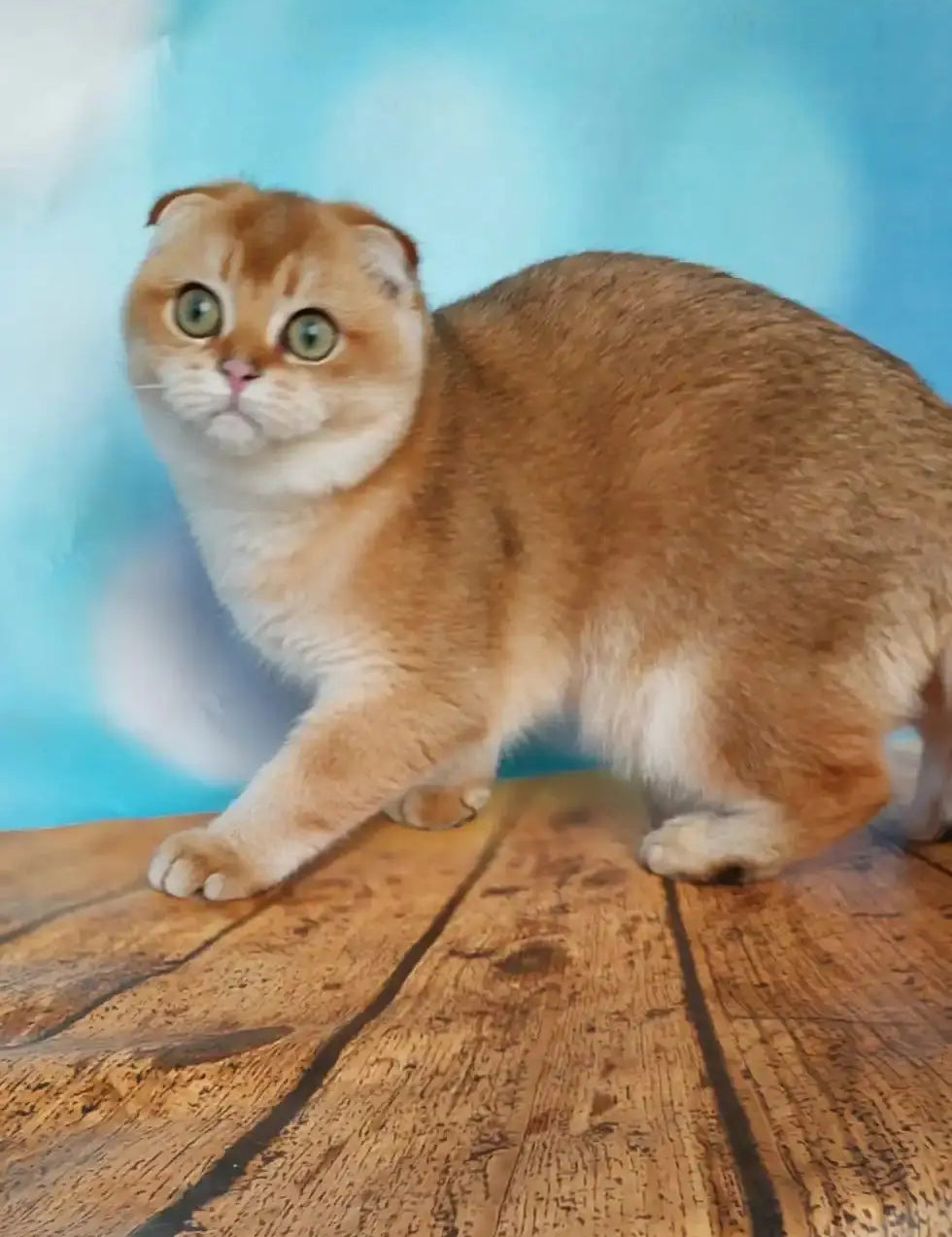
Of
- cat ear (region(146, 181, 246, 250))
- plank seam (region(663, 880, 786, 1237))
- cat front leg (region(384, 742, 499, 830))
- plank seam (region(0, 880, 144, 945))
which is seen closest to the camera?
plank seam (region(663, 880, 786, 1237))

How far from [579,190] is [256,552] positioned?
68 cm

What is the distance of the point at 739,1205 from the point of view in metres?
0.52

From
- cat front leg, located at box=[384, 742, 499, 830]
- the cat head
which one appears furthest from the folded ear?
cat front leg, located at box=[384, 742, 499, 830]

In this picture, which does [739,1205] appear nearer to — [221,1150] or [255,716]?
[221,1150]

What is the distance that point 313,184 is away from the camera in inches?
58.8

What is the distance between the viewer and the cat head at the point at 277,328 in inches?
42.9

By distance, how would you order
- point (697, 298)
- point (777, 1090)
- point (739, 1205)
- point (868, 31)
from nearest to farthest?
point (739, 1205) < point (777, 1090) < point (697, 298) < point (868, 31)

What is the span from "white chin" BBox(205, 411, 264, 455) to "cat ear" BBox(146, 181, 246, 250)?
0.78ft

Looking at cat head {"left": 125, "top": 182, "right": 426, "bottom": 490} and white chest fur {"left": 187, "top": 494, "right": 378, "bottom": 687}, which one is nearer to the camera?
cat head {"left": 125, "top": 182, "right": 426, "bottom": 490}

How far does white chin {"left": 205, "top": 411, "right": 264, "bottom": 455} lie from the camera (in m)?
1.08

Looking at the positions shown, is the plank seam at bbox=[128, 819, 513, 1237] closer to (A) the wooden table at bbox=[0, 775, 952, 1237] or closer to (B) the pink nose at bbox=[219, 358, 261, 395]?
(A) the wooden table at bbox=[0, 775, 952, 1237]

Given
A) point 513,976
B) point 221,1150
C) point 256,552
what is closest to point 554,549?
point 256,552

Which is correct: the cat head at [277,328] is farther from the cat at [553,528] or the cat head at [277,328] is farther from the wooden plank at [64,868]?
the wooden plank at [64,868]

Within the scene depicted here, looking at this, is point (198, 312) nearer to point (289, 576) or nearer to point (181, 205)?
point (181, 205)
